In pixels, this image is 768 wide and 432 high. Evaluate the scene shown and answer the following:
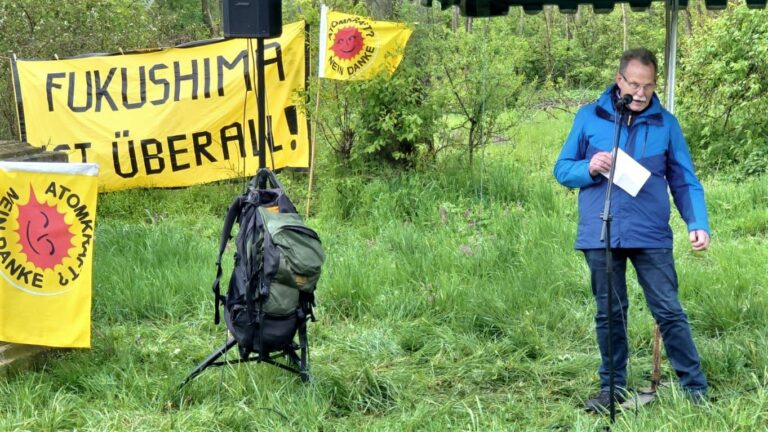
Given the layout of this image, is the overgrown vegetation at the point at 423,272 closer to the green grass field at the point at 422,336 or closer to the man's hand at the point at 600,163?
the green grass field at the point at 422,336

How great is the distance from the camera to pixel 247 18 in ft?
13.3

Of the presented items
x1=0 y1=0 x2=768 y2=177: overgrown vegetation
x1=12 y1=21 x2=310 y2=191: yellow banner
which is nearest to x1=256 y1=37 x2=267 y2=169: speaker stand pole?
x1=0 y1=0 x2=768 y2=177: overgrown vegetation

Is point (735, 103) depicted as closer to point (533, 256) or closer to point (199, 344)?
point (533, 256)

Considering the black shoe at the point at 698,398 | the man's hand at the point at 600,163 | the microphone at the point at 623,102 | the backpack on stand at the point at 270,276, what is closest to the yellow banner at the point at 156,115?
the backpack on stand at the point at 270,276

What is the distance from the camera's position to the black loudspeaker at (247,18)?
4.06 m

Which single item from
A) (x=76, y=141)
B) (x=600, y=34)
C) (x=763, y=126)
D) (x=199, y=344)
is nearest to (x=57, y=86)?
(x=76, y=141)

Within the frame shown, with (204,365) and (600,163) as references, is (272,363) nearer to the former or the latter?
(204,365)

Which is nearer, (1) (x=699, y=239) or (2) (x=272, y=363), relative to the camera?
(1) (x=699, y=239)

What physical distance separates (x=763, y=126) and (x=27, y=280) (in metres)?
8.39

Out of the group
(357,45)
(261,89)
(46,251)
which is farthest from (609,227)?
(357,45)

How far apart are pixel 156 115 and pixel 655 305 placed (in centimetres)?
733

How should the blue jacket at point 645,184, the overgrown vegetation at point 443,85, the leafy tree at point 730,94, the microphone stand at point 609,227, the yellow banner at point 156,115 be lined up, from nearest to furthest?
the microphone stand at point 609,227 → the blue jacket at point 645,184 → the overgrown vegetation at point 443,85 → the leafy tree at point 730,94 → the yellow banner at point 156,115

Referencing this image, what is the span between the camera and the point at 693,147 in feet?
32.1

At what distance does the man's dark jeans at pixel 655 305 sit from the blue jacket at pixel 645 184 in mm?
94
